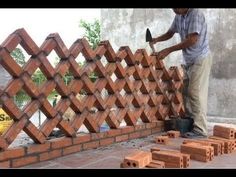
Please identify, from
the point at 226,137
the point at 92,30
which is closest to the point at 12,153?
the point at 226,137

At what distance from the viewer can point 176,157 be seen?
283cm

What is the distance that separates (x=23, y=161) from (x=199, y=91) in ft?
7.82

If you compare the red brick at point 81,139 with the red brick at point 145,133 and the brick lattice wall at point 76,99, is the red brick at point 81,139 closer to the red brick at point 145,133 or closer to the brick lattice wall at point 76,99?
the brick lattice wall at point 76,99

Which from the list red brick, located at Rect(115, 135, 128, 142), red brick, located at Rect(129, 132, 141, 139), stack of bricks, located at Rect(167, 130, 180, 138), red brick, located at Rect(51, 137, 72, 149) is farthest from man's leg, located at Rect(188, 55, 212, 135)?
red brick, located at Rect(51, 137, 72, 149)

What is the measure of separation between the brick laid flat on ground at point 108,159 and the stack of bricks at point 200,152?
5 centimetres

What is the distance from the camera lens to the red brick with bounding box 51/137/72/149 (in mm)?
3177

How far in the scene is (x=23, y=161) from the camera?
2.89 m

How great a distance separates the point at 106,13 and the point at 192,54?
414 cm

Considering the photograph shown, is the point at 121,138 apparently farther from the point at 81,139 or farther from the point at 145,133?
the point at 81,139

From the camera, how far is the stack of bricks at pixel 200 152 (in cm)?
310

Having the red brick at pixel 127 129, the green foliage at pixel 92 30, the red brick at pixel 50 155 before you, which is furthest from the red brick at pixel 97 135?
the green foliage at pixel 92 30

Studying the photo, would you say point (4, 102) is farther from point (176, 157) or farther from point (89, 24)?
point (89, 24)

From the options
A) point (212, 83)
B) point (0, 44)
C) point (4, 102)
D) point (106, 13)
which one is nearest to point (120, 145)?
point (4, 102)

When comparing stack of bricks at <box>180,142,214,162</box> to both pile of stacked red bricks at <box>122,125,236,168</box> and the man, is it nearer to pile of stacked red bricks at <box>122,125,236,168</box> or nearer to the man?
pile of stacked red bricks at <box>122,125,236,168</box>
